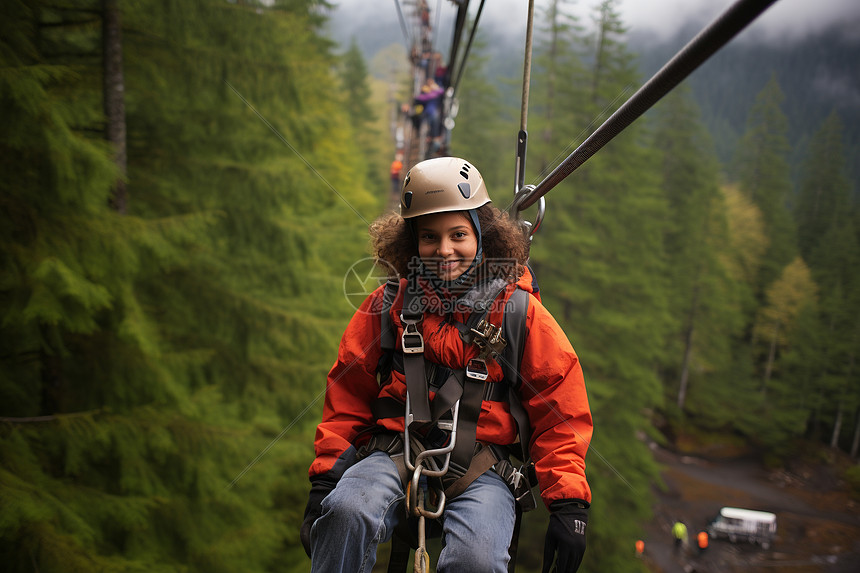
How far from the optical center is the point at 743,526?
18.3 m

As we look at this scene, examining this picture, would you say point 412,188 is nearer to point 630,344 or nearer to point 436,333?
point 436,333

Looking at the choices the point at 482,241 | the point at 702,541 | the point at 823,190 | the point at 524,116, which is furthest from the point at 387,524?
the point at 823,190

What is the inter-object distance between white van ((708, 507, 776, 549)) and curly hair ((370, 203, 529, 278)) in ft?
70.9

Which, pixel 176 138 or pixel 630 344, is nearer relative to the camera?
pixel 176 138

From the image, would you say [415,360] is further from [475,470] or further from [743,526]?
[743,526]

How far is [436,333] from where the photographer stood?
2078 millimetres

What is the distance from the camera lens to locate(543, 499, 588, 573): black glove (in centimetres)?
170

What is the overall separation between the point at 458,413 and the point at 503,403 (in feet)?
0.71

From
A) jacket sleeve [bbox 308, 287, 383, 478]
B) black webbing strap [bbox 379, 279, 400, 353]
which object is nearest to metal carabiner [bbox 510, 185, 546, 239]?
black webbing strap [bbox 379, 279, 400, 353]

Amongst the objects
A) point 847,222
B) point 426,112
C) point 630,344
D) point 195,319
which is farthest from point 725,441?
point 195,319

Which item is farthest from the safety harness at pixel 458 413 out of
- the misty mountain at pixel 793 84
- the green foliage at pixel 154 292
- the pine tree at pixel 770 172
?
the misty mountain at pixel 793 84

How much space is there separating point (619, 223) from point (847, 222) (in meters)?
21.6

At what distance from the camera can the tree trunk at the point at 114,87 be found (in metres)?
4.09

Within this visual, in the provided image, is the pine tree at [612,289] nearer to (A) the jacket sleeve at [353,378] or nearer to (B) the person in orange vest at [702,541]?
(B) the person in orange vest at [702,541]
